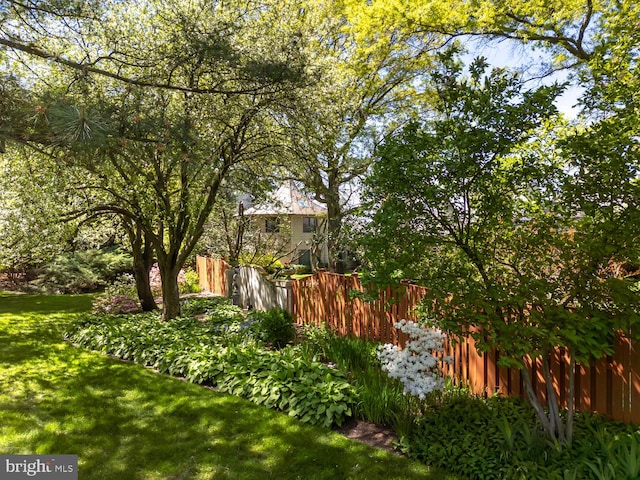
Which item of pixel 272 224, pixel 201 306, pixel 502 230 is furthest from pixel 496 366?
pixel 272 224

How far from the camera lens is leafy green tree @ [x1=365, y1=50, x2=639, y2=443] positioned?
3.70 m

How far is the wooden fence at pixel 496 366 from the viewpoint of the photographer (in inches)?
164

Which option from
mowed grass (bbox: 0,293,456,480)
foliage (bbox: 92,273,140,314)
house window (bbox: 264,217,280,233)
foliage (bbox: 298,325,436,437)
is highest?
house window (bbox: 264,217,280,233)

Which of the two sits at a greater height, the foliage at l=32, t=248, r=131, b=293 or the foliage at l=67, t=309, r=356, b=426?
the foliage at l=32, t=248, r=131, b=293

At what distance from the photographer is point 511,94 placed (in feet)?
12.5

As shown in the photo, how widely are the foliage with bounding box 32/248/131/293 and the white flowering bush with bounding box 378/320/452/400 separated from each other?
14.0 metres

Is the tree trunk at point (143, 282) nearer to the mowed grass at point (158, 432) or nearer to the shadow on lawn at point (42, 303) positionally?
the shadow on lawn at point (42, 303)

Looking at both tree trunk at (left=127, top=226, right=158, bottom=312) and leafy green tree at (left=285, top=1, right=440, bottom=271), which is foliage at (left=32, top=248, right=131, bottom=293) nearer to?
tree trunk at (left=127, top=226, right=158, bottom=312)

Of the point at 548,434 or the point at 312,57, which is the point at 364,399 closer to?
the point at 548,434

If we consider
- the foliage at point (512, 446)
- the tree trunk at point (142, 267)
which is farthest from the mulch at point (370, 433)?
the tree trunk at point (142, 267)

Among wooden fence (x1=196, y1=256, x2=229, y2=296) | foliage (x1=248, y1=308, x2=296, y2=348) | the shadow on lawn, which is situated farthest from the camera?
wooden fence (x1=196, y1=256, x2=229, y2=296)

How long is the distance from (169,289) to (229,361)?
4087mm

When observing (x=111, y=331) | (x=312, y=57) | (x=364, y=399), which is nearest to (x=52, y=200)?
(x=111, y=331)

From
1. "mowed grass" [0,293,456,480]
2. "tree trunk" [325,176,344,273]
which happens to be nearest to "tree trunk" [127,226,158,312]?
"mowed grass" [0,293,456,480]
